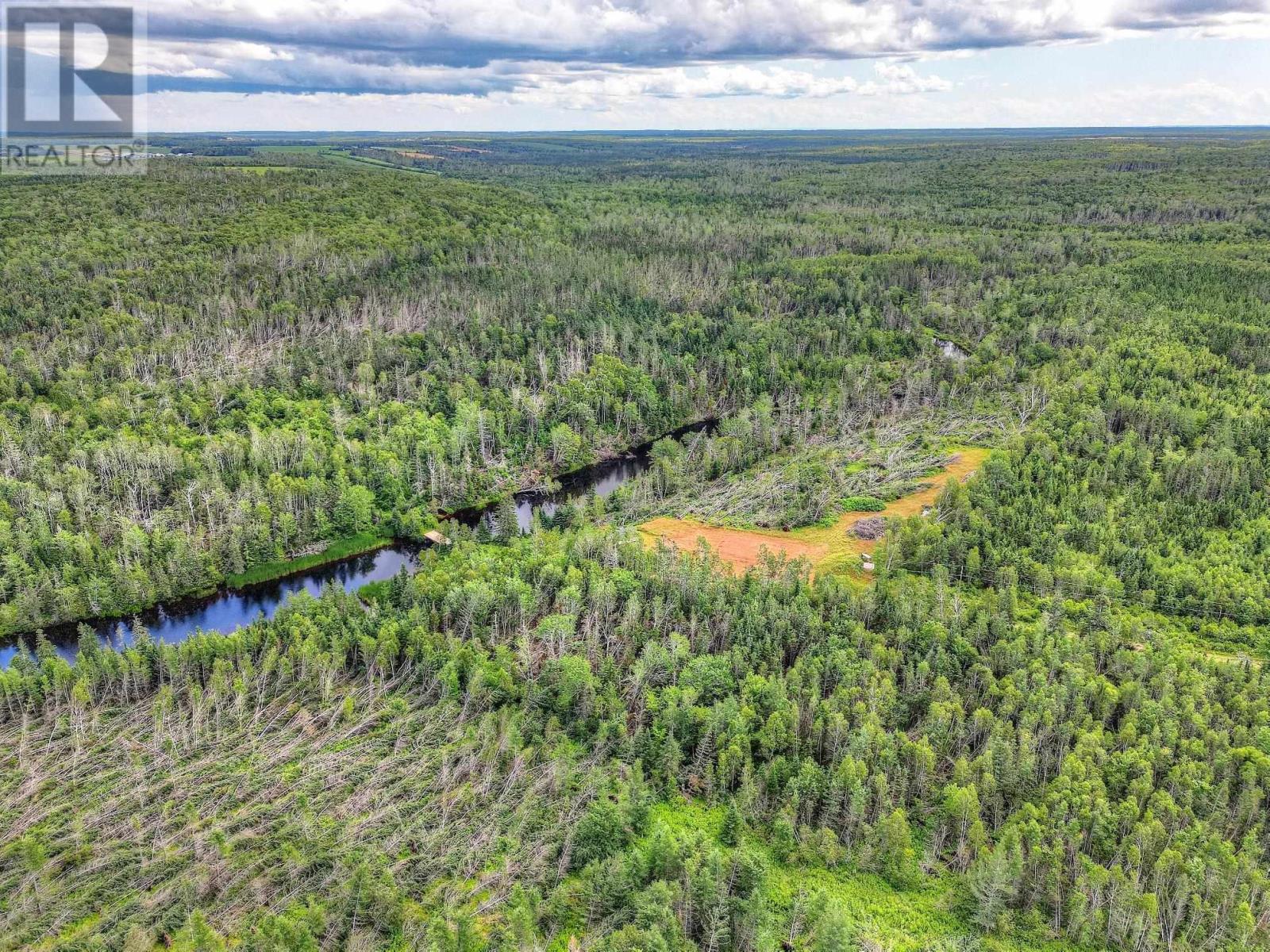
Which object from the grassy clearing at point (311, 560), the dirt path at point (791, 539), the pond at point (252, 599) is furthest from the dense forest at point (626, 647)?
the dirt path at point (791, 539)

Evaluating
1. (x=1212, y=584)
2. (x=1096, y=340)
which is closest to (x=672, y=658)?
(x=1212, y=584)

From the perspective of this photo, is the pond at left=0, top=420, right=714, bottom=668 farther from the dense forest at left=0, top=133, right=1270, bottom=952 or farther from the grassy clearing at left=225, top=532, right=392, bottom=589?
the dense forest at left=0, top=133, right=1270, bottom=952

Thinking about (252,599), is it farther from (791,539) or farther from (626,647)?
(791,539)

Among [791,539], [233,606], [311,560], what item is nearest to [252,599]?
[233,606]

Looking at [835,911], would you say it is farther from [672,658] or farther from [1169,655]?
[1169,655]

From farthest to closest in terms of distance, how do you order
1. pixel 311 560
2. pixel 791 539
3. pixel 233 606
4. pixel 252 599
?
pixel 791 539, pixel 311 560, pixel 252 599, pixel 233 606
